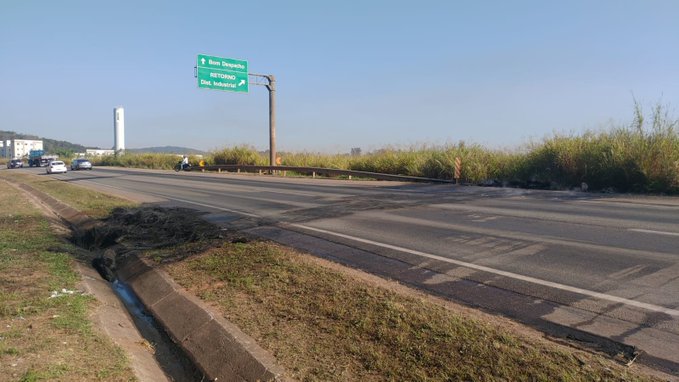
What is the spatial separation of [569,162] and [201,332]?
18.4 m

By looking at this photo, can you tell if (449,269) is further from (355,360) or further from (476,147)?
(476,147)

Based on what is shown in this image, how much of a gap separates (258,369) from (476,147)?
23685 mm

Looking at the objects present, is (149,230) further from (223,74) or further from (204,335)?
(223,74)

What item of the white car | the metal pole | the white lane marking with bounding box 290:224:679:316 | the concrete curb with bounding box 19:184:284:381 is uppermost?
the metal pole

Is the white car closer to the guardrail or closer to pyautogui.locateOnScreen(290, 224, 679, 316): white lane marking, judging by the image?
the guardrail

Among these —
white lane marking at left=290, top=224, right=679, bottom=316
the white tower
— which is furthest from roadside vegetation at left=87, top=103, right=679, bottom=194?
the white tower

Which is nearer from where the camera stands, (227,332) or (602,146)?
(227,332)

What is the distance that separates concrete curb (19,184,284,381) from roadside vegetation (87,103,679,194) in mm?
16514

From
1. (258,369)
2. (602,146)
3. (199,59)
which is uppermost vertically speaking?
(199,59)

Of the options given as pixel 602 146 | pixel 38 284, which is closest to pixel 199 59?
pixel 602 146

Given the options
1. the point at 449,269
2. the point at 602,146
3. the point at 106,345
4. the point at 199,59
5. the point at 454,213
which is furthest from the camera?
the point at 199,59

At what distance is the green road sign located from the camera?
3072 cm

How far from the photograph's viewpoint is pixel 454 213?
11898 millimetres

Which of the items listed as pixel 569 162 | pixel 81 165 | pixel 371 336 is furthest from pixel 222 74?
pixel 81 165
